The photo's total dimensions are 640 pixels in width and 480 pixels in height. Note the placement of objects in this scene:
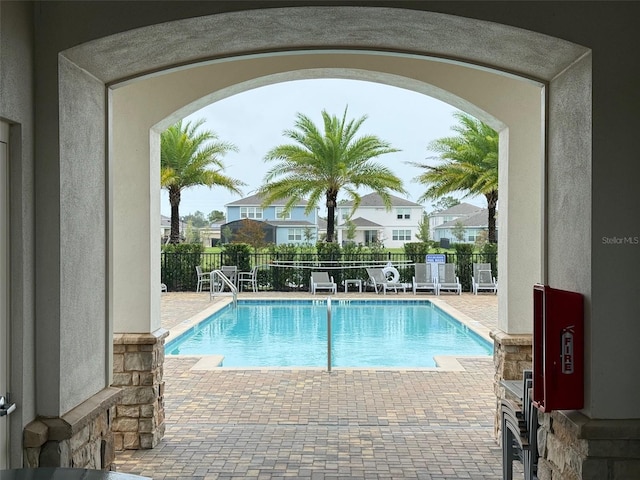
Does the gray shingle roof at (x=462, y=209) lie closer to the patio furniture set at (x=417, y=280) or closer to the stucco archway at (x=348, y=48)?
the patio furniture set at (x=417, y=280)

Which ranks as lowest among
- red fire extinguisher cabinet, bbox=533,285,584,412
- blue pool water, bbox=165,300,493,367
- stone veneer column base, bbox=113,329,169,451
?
blue pool water, bbox=165,300,493,367

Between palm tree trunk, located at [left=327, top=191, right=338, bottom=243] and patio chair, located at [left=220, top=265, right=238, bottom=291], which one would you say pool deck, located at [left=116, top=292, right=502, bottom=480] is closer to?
patio chair, located at [left=220, top=265, right=238, bottom=291]

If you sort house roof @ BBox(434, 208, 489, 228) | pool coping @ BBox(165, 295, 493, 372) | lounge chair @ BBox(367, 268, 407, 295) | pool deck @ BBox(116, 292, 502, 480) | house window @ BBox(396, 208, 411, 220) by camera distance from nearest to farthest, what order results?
pool deck @ BBox(116, 292, 502, 480) → pool coping @ BBox(165, 295, 493, 372) → lounge chair @ BBox(367, 268, 407, 295) → house roof @ BBox(434, 208, 489, 228) → house window @ BBox(396, 208, 411, 220)

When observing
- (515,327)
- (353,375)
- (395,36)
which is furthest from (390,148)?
(395,36)

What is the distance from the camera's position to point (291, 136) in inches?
953

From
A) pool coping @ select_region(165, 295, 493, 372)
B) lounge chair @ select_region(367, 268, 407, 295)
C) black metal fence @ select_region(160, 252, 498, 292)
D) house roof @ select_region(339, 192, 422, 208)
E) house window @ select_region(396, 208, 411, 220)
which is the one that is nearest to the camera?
pool coping @ select_region(165, 295, 493, 372)

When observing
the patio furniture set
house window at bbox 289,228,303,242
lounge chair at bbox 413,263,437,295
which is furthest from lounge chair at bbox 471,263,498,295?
house window at bbox 289,228,303,242

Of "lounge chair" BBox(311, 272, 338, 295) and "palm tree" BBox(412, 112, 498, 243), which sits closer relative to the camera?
"lounge chair" BBox(311, 272, 338, 295)

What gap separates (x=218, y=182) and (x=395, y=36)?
2090 cm

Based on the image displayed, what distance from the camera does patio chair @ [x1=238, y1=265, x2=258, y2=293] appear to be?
23.3 meters

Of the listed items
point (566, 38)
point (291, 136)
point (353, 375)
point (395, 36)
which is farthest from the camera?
point (291, 136)

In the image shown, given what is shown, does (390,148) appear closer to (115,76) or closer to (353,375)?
(353,375)

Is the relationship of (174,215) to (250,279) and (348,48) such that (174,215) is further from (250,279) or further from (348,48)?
(348,48)

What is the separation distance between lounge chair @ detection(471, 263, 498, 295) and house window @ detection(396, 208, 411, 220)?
28.1 m
